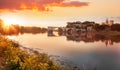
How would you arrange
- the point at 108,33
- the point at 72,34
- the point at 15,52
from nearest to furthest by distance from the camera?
the point at 15,52, the point at 108,33, the point at 72,34

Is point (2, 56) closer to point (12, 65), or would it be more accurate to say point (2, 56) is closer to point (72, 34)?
point (12, 65)

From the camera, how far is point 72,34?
249 ft

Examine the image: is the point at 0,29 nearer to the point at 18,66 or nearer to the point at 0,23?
the point at 0,23

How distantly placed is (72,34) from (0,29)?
1919 inches

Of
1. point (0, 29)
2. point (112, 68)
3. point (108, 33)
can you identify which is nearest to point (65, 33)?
point (108, 33)

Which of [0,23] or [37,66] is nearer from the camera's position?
[37,66]

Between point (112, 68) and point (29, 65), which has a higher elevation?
point (29, 65)

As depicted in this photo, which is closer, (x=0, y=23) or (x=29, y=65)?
(x=29, y=65)

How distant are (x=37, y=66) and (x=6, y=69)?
960 millimetres

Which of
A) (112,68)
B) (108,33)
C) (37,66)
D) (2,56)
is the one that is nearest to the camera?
(37,66)

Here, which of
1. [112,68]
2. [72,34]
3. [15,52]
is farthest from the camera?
[72,34]

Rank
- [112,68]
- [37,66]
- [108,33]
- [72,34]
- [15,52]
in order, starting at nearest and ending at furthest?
1. [37,66]
2. [15,52]
3. [112,68]
4. [108,33]
5. [72,34]

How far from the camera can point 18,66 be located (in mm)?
8664

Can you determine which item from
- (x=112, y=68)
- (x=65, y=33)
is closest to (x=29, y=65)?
(x=112, y=68)
